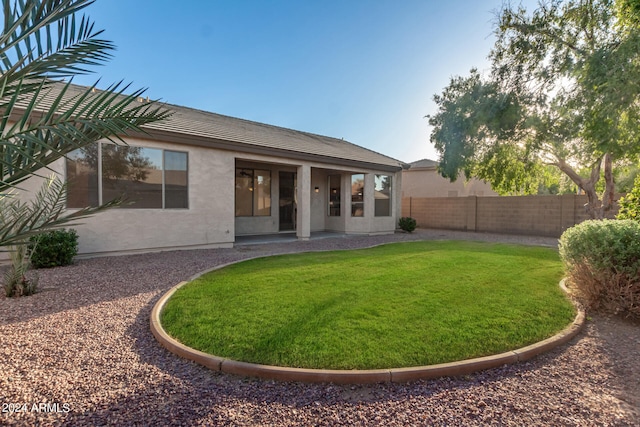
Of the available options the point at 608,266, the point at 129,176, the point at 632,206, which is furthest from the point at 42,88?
the point at 632,206

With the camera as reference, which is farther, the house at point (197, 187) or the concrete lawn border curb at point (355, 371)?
the house at point (197, 187)

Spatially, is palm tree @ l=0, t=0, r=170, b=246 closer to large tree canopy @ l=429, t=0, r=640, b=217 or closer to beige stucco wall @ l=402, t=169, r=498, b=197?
large tree canopy @ l=429, t=0, r=640, b=217

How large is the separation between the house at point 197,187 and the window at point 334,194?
356mm

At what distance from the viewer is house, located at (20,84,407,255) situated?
8156mm

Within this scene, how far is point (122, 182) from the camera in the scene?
846 cm

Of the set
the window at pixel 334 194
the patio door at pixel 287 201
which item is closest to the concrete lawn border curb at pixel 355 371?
the patio door at pixel 287 201

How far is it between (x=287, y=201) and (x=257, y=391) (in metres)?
12.2

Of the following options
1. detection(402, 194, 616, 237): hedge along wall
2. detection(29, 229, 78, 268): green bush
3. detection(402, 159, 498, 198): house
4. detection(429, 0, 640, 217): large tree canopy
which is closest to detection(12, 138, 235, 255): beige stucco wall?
detection(29, 229, 78, 268): green bush

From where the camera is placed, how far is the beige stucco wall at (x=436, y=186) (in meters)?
24.3

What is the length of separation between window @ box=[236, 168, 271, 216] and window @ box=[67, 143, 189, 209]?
3.72 m

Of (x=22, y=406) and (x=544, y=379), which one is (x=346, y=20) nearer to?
(x=544, y=379)

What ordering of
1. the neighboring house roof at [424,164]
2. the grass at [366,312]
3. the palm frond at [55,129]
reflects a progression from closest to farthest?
the palm frond at [55,129], the grass at [366,312], the neighboring house roof at [424,164]

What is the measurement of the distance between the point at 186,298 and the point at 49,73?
3.43 m

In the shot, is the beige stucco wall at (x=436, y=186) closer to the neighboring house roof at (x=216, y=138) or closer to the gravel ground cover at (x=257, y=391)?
the neighboring house roof at (x=216, y=138)
